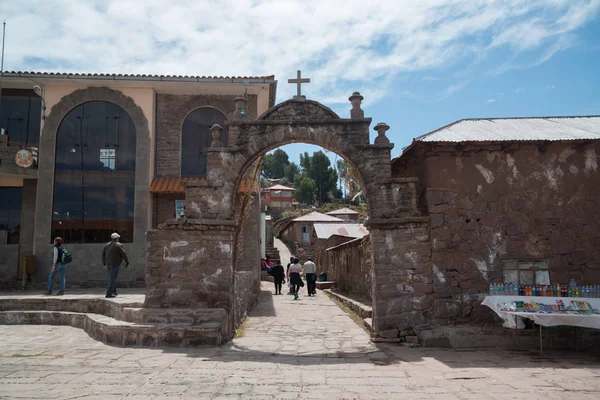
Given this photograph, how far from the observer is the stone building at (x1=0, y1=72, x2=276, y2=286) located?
1484 cm

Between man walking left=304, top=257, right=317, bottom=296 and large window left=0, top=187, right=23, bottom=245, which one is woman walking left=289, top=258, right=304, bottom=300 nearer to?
man walking left=304, top=257, right=317, bottom=296

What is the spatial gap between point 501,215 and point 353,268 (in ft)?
27.4

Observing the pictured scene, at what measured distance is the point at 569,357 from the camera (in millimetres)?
7281

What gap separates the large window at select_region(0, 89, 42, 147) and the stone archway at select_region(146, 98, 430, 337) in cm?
974

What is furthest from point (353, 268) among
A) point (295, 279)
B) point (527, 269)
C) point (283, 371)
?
point (283, 371)

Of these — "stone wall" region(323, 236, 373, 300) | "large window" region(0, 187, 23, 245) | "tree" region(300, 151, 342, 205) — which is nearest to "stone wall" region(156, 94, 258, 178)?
"large window" region(0, 187, 23, 245)

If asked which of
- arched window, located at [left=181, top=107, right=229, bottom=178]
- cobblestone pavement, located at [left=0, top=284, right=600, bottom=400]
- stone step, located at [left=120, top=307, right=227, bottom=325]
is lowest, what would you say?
cobblestone pavement, located at [left=0, top=284, right=600, bottom=400]

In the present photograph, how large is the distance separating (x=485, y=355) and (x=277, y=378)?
3.72 meters

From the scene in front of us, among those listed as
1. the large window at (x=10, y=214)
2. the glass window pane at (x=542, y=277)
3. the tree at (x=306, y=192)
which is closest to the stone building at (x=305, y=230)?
the large window at (x=10, y=214)

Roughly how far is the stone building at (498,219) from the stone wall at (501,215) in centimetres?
2

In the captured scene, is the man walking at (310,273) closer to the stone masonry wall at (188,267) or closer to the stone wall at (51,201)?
the stone wall at (51,201)

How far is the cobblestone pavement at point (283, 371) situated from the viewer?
525 centimetres

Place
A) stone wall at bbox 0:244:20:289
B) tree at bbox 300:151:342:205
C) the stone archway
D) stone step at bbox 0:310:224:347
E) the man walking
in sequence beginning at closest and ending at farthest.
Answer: stone step at bbox 0:310:224:347 < the stone archway < stone wall at bbox 0:244:20:289 < the man walking < tree at bbox 300:151:342:205

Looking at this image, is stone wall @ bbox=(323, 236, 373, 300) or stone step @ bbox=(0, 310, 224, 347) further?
stone wall @ bbox=(323, 236, 373, 300)
